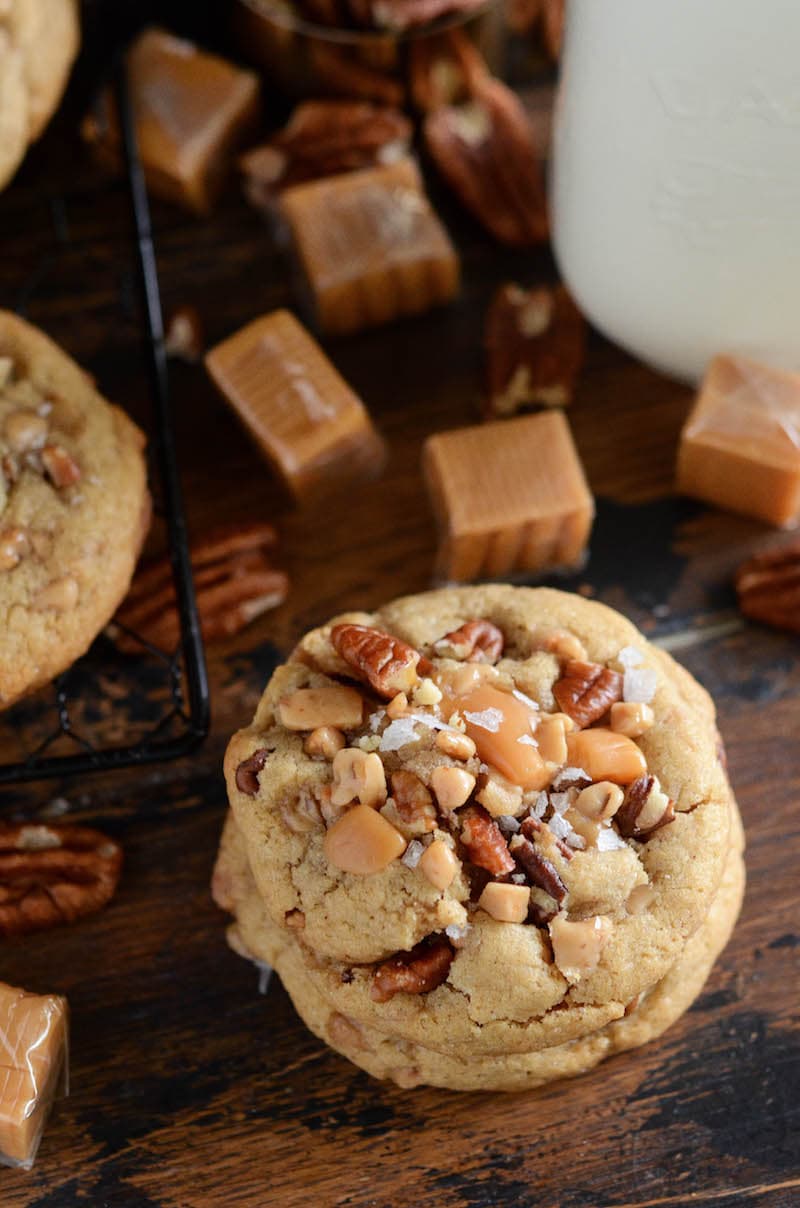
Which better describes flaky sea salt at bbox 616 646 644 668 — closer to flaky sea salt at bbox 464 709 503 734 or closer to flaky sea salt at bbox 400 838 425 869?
flaky sea salt at bbox 464 709 503 734

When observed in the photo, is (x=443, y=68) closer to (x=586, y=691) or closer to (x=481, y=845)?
(x=586, y=691)

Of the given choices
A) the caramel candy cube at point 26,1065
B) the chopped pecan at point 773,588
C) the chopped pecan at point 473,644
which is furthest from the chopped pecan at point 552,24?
the caramel candy cube at point 26,1065

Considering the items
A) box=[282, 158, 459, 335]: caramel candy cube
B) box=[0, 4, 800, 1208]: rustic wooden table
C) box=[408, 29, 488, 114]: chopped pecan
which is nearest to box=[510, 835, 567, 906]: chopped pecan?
box=[0, 4, 800, 1208]: rustic wooden table

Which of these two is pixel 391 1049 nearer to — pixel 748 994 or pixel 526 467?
pixel 748 994

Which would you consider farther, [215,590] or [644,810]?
[215,590]

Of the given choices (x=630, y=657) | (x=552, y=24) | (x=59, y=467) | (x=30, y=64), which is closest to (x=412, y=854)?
(x=630, y=657)

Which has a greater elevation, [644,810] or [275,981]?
[644,810]
